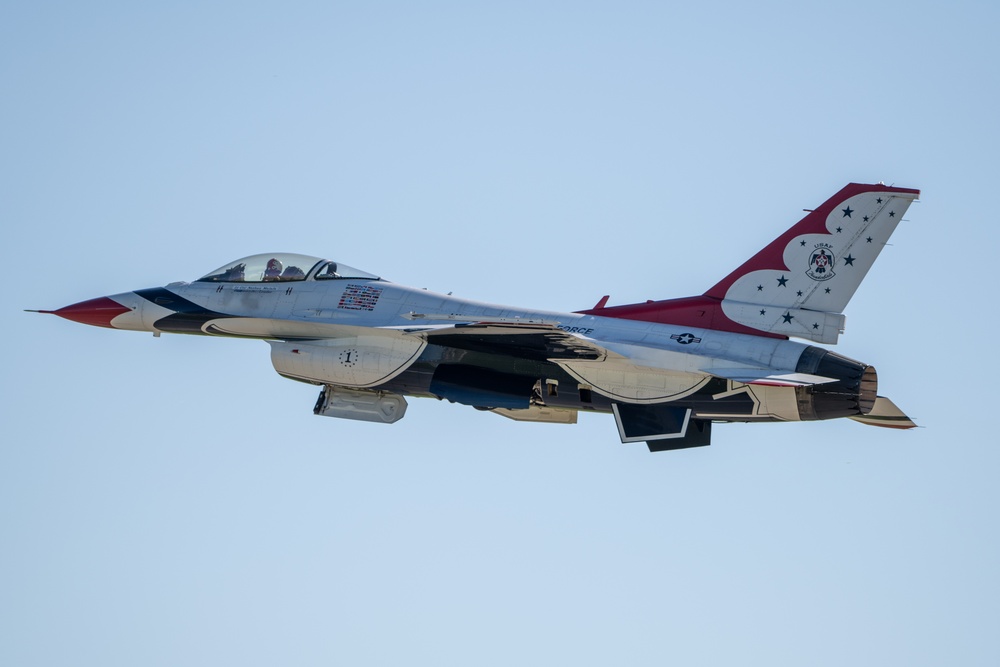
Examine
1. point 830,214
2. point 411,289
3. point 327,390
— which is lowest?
point 327,390

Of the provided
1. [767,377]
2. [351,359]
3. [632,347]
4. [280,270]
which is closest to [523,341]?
[632,347]

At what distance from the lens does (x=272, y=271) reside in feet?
86.9

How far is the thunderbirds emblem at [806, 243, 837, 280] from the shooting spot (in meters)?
23.8

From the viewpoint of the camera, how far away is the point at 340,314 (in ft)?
83.5

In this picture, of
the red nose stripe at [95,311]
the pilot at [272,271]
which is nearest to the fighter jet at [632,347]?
the pilot at [272,271]

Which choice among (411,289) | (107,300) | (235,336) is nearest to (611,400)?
(411,289)

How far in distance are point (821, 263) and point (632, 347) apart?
9.58 ft

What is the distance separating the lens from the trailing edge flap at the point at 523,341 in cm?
2294

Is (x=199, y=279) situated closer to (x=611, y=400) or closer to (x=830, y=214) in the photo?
(x=611, y=400)

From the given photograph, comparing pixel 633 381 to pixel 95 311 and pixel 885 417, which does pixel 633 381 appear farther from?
pixel 95 311

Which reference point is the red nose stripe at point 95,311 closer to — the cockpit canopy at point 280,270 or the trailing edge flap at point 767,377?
the cockpit canopy at point 280,270

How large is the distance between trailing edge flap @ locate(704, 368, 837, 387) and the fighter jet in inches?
1.0

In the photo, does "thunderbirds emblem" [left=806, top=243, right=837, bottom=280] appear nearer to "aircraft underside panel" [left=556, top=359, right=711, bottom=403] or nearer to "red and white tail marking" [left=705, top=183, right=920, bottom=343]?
"red and white tail marking" [left=705, top=183, right=920, bottom=343]

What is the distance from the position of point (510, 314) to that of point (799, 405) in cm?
435
